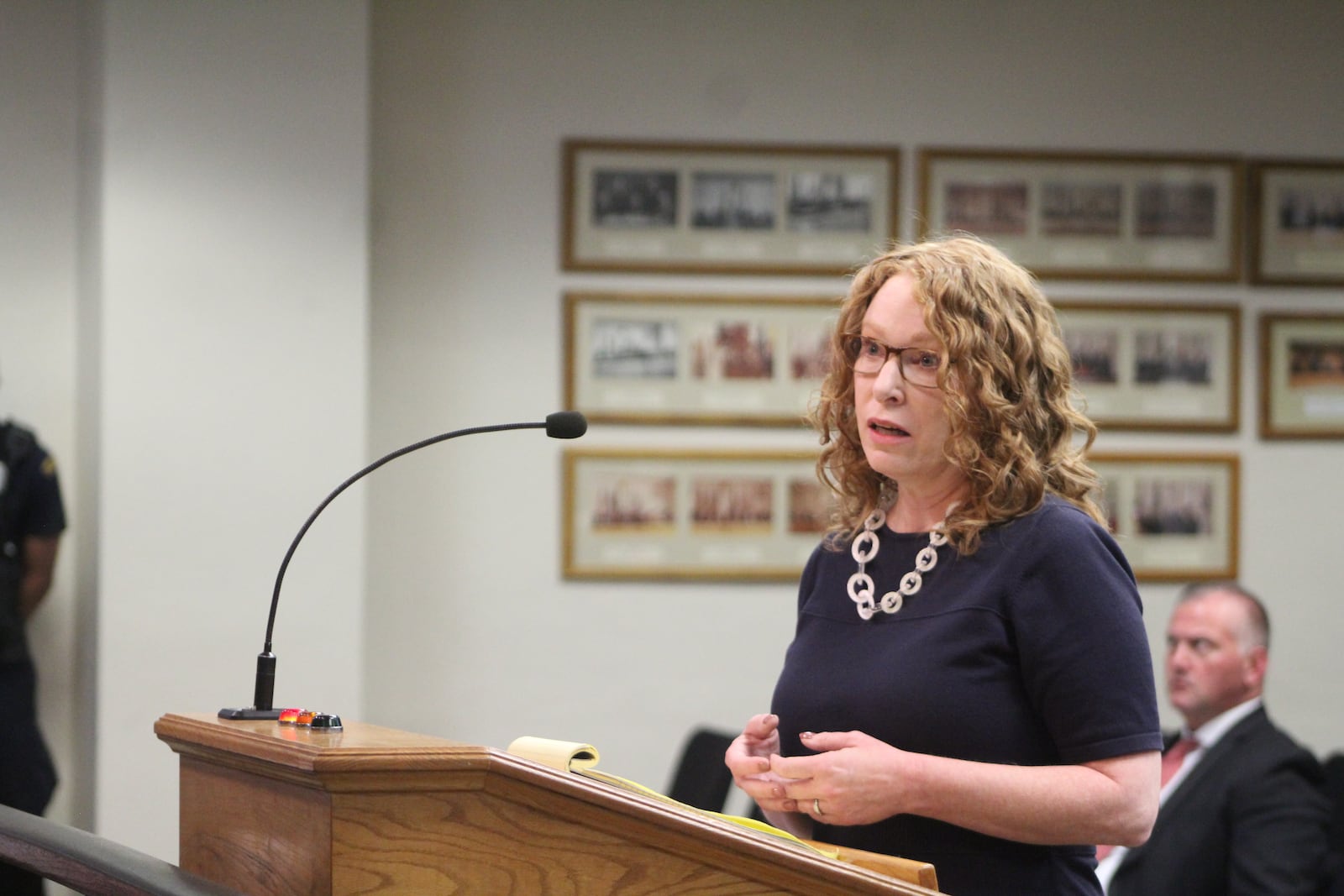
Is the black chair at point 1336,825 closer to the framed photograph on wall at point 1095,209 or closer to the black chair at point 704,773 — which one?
the black chair at point 704,773

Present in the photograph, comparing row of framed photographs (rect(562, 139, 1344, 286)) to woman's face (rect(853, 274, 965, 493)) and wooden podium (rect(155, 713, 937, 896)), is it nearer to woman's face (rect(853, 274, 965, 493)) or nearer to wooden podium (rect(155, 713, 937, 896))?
woman's face (rect(853, 274, 965, 493))

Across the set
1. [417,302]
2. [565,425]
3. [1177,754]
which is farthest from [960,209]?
[565,425]

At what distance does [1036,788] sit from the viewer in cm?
150

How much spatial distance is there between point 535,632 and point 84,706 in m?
1.35

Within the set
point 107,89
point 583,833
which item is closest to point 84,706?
point 107,89

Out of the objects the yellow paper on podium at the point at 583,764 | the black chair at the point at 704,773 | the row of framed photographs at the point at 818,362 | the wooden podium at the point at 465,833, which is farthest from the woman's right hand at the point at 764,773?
the row of framed photographs at the point at 818,362

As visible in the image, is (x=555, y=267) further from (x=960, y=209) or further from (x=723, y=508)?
(x=960, y=209)

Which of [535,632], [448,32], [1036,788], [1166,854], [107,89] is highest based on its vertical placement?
[448,32]

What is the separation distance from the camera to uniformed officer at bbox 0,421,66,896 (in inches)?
154

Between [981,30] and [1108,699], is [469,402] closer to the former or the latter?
[981,30]

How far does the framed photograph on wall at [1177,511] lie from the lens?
4578mm

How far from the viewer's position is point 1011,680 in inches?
62.9

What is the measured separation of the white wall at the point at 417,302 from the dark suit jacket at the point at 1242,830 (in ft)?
4.97

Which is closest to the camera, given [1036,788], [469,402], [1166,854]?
[1036,788]
